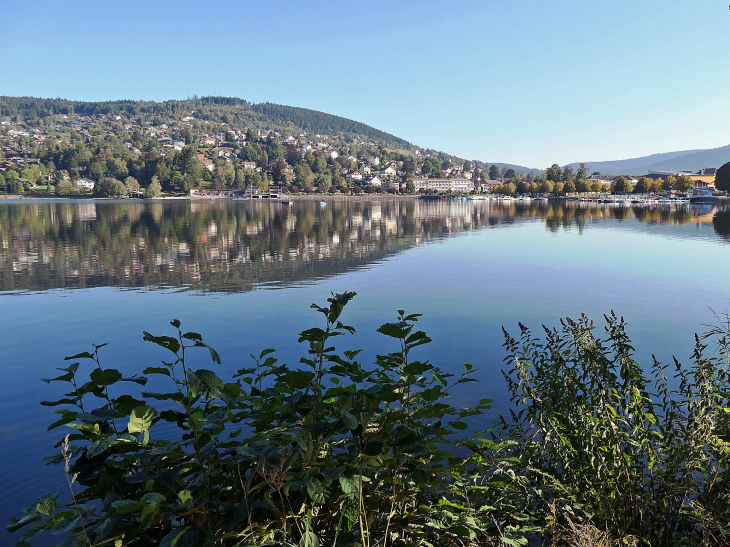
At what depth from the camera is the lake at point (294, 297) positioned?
733 centimetres

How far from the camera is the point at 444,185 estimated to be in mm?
192625

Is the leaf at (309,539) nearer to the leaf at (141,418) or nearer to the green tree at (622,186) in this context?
the leaf at (141,418)

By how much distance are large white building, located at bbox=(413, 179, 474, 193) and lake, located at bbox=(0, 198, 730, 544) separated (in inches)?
6572

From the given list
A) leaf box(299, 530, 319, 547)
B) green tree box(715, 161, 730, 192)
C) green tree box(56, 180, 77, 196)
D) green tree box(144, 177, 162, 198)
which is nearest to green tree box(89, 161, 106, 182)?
green tree box(56, 180, 77, 196)

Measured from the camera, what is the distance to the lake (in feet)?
24.1

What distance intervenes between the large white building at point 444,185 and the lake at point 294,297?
166935 millimetres

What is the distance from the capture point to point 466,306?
11.4 m

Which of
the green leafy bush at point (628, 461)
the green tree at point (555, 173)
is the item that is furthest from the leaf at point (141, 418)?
the green tree at point (555, 173)

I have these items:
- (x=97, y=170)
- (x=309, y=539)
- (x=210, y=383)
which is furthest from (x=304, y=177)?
(x=309, y=539)

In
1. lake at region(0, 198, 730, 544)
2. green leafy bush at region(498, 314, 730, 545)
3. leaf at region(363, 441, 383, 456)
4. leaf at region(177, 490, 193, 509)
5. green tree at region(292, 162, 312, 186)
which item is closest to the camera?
leaf at region(177, 490, 193, 509)

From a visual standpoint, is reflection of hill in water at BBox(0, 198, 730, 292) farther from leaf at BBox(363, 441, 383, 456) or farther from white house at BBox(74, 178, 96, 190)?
white house at BBox(74, 178, 96, 190)

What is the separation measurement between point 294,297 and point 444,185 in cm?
18714

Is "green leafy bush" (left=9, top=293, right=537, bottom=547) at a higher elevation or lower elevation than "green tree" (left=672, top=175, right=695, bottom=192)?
lower

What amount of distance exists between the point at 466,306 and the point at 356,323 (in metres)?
3.12
